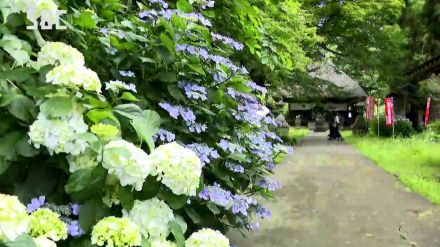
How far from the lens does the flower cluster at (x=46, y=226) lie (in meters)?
1.28

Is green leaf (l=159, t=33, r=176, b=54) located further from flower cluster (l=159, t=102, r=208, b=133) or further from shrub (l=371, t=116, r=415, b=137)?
shrub (l=371, t=116, r=415, b=137)

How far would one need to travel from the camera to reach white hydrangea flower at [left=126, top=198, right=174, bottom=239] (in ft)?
4.92

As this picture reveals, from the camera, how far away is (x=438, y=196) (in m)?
8.48

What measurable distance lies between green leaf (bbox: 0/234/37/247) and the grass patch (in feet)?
25.9

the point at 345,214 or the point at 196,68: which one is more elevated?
the point at 196,68

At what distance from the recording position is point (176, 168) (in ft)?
4.85

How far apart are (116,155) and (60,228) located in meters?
0.25

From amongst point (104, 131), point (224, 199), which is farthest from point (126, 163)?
point (224, 199)

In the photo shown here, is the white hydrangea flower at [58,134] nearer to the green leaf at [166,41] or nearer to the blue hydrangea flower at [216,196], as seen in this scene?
the green leaf at [166,41]

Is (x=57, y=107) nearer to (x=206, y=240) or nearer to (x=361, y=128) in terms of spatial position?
(x=206, y=240)

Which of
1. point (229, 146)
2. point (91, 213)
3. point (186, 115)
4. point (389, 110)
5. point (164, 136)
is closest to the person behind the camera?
point (91, 213)

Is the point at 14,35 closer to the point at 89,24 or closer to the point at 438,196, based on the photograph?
the point at 89,24

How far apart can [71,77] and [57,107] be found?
0.32ft

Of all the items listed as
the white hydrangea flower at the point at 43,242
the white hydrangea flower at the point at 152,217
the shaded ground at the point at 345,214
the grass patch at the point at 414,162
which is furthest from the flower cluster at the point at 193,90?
the grass patch at the point at 414,162
